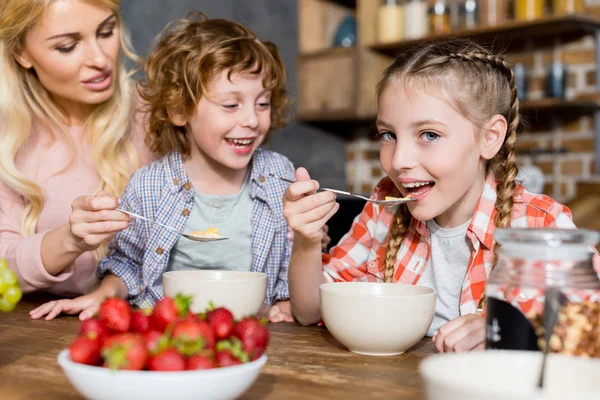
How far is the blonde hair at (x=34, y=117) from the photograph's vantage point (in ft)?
5.35

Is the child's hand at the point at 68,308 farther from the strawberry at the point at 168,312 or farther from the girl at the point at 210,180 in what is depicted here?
the strawberry at the point at 168,312

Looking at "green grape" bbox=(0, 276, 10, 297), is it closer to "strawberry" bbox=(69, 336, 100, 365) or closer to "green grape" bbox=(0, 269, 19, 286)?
"green grape" bbox=(0, 269, 19, 286)

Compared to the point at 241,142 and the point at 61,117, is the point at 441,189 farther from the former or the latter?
the point at 61,117

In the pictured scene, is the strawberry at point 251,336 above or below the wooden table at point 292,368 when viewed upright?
above

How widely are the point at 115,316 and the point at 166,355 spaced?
0.10 metres

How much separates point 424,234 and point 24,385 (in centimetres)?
78

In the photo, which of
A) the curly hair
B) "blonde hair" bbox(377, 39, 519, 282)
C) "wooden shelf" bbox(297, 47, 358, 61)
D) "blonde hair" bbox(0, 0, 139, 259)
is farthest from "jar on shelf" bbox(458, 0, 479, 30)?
"blonde hair" bbox(377, 39, 519, 282)

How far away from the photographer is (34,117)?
1.76m

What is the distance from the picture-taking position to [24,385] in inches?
31.0

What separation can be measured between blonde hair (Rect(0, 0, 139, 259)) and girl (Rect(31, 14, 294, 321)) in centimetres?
15

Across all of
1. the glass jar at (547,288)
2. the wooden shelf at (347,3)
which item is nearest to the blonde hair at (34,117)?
the glass jar at (547,288)

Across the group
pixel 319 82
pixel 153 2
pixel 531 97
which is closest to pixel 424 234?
pixel 531 97

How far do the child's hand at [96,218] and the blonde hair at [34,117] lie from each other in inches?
17.8

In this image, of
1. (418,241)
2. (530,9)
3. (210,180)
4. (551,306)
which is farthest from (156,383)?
(530,9)
